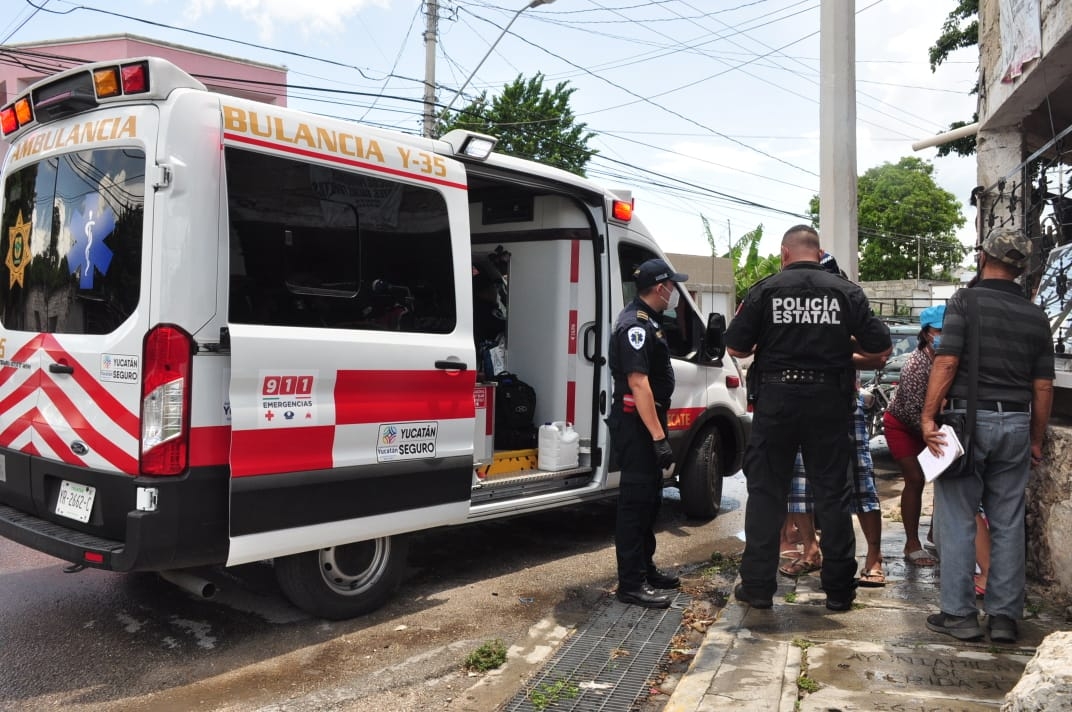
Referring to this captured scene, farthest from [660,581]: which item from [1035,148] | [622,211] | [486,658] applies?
[1035,148]

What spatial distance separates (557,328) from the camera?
6.26m

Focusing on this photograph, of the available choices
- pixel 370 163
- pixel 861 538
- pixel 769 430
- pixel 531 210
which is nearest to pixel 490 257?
pixel 531 210

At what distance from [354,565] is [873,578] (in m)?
2.81

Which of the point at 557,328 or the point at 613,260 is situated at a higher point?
the point at 613,260

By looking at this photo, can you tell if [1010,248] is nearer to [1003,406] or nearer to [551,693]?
[1003,406]

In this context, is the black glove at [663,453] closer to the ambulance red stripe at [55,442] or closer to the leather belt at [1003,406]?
the leather belt at [1003,406]

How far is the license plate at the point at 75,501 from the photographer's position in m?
3.88

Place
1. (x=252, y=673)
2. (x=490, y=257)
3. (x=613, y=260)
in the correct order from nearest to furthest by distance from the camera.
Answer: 1. (x=252, y=673)
2. (x=613, y=260)
3. (x=490, y=257)

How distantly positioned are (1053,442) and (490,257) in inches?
146

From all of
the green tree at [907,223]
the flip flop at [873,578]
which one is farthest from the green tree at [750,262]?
the flip flop at [873,578]

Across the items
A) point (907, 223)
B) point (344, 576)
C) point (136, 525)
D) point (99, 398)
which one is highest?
point (907, 223)

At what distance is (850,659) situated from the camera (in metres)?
3.78

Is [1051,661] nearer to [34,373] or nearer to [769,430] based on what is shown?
[769,430]

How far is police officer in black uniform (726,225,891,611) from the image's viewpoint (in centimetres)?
434
